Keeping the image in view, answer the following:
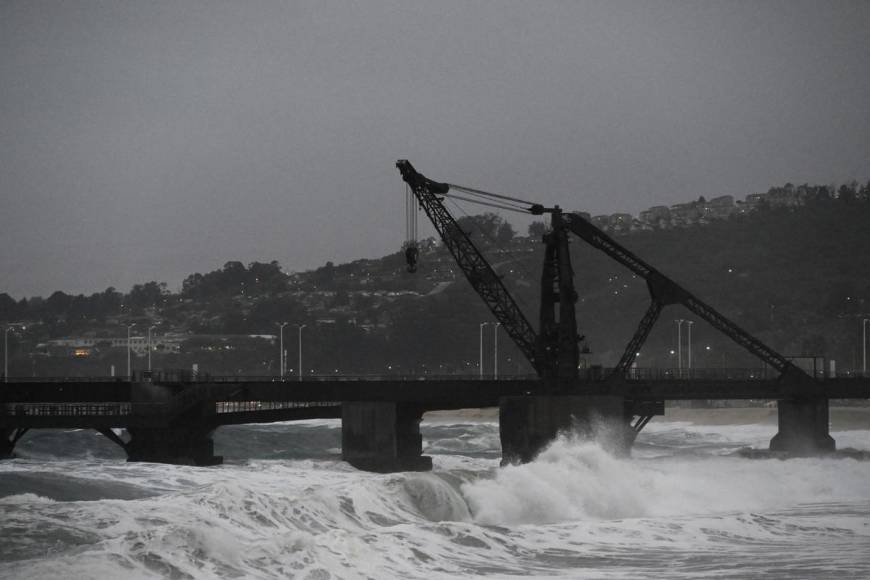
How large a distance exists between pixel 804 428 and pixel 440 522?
48.3 metres

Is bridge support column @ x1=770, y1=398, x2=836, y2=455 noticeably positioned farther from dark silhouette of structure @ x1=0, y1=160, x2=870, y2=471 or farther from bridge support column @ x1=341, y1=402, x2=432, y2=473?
bridge support column @ x1=341, y1=402, x2=432, y2=473

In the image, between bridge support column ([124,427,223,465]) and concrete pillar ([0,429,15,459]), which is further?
concrete pillar ([0,429,15,459])

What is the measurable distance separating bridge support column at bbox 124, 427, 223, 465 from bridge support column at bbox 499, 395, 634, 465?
1689cm

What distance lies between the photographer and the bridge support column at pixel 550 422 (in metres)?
73.9

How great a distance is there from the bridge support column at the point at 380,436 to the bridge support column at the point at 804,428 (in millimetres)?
25413

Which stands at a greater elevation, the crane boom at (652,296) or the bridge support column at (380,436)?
the crane boom at (652,296)

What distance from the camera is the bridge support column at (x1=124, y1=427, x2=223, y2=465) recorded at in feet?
239

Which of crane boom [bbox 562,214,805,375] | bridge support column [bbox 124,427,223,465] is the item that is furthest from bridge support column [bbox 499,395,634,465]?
bridge support column [bbox 124,427,223,465]

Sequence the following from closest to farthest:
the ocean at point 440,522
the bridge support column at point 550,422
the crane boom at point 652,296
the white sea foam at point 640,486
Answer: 1. the ocean at point 440,522
2. the white sea foam at point 640,486
3. the bridge support column at point 550,422
4. the crane boom at point 652,296

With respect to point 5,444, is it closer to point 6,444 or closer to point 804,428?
point 6,444

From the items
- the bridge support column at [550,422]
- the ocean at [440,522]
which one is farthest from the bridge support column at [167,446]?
the bridge support column at [550,422]

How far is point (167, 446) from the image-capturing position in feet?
241

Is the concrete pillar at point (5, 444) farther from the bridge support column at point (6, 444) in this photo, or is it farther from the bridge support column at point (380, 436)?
the bridge support column at point (380, 436)

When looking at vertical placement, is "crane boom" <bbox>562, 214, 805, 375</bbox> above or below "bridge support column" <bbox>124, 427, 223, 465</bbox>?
above
